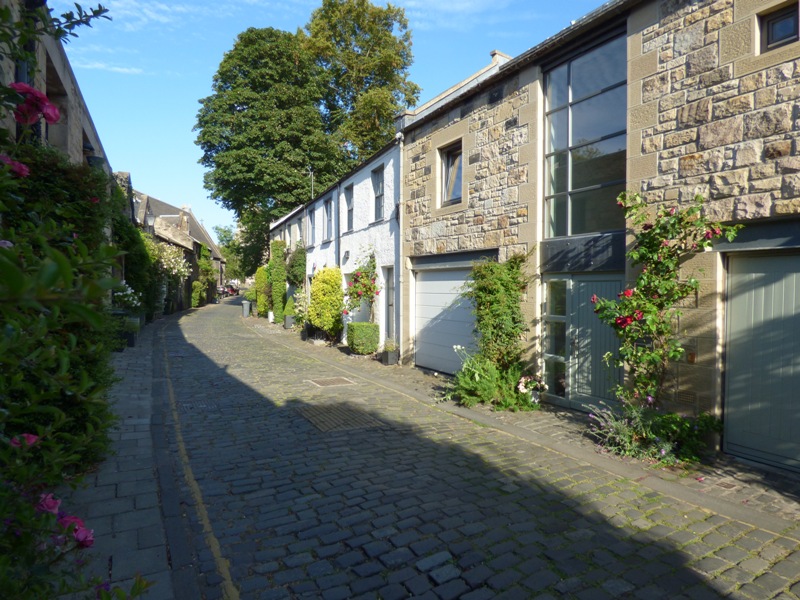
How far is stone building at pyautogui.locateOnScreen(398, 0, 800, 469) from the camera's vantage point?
525cm

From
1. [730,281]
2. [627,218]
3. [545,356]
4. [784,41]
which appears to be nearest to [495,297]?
[545,356]

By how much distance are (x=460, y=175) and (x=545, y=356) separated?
4457 millimetres

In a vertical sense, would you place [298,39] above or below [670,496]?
above

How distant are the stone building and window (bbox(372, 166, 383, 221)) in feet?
12.6

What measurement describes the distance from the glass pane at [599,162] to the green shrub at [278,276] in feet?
65.8

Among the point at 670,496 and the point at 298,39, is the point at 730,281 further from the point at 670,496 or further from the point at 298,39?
the point at 298,39

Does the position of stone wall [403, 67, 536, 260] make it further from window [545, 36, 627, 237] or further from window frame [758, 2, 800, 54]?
window frame [758, 2, 800, 54]

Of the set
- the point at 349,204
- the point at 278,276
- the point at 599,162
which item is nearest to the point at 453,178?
the point at 599,162

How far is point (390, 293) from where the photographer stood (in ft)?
47.2

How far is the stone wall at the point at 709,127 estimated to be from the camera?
16.9 feet

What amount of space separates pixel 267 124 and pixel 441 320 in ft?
68.2

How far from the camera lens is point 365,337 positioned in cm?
1441

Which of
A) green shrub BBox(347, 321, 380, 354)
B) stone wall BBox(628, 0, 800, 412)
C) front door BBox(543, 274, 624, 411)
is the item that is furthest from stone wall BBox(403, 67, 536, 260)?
green shrub BBox(347, 321, 380, 354)

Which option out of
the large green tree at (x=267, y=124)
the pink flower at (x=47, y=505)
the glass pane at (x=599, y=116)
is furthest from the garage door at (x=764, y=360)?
the large green tree at (x=267, y=124)
